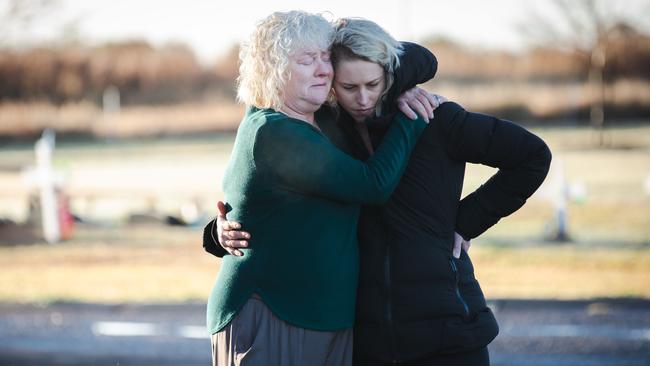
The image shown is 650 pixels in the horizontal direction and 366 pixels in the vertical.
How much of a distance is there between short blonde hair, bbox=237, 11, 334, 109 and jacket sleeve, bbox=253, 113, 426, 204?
4.8 inches

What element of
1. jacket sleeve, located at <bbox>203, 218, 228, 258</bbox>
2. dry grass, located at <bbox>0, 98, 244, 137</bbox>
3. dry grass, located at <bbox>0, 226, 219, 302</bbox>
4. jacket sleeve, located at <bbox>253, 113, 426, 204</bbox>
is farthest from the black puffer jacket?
dry grass, located at <bbox>0, 98, 244, 137</bbox>

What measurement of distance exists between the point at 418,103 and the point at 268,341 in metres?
0.79

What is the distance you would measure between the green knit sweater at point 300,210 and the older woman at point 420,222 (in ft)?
0.22

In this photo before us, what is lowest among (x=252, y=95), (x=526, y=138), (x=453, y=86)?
(x=526, y=138)

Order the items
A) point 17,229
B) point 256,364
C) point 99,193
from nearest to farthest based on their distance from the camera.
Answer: point 256,364
point 17,229
point 99,193

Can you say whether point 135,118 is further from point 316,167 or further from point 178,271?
point 316,167

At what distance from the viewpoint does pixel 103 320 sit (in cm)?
667

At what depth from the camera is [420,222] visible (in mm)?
2463

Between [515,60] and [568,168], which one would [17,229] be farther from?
[515,60]

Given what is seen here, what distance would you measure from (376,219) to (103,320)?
4.67 metres

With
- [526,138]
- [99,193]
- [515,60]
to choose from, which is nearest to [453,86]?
[515,60]

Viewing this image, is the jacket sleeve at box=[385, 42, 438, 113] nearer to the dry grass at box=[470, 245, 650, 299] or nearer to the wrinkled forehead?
the wrinkled forehead

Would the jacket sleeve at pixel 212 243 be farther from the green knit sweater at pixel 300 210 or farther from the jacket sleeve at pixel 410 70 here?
the jacket sleeve at pixel 410 70

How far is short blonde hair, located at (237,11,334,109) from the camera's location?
7.68 ft
